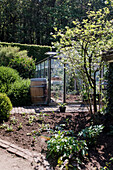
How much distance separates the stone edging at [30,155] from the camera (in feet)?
9.57

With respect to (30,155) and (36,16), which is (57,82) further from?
(36,16)

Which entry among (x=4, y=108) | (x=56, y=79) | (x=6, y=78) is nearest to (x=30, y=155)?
(x=4, y=108)

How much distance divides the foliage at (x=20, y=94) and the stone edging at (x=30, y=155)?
4062 mm

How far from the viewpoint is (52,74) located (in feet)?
27.5

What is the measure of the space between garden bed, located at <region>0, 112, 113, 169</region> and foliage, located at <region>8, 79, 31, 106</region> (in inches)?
82.2

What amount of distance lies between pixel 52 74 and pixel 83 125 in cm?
408

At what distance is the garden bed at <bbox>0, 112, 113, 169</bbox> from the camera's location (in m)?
3.18

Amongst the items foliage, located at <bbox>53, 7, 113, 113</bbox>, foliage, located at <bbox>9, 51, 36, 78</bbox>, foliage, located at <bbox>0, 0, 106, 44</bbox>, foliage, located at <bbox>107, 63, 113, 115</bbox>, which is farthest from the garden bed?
foliage, located at <bbox>0, 0, 106, 44</bbox>

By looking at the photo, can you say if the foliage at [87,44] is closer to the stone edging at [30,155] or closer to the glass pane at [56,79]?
the stone edging at [30,155]

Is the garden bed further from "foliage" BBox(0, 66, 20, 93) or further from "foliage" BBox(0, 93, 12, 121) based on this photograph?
"foliage" BBox(0, 66, 20, 93)

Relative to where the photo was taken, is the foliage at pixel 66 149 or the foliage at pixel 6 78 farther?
the foliage at pixel 6 78

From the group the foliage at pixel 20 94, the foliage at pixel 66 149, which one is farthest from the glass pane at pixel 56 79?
the foliage at pixel 66 149

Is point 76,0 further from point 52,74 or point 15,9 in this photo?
point 52,74

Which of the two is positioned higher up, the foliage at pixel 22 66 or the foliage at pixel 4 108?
the foliage at pixel 22 66
